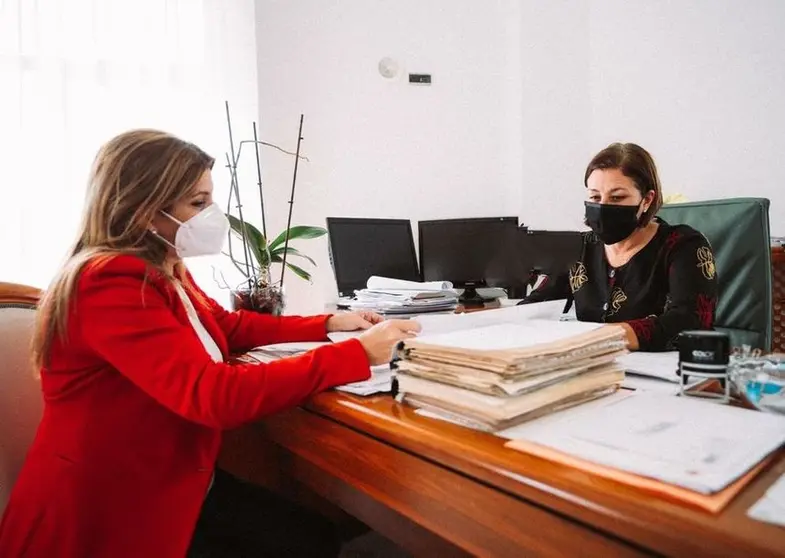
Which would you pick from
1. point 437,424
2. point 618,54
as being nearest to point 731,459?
point 437,424

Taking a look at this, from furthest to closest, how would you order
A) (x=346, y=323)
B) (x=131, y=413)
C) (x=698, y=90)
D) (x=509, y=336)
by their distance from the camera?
1. (x=698, y=90)
2. (x=346, y=323)
3. (x=131, y=413)
4. (x=509, y=336)

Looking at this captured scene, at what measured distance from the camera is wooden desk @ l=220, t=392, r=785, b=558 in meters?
0.44

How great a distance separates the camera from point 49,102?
2.23 metres

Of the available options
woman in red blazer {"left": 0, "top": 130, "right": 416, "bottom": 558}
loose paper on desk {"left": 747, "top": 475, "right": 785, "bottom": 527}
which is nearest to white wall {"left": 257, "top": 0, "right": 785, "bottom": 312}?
woman in red blazer {"left": 0, "top": 130, "right": 416, "bottom": 558}

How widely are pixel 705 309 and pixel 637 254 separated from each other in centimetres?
26

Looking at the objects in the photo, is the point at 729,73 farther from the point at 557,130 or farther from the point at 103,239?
the point at 103,239

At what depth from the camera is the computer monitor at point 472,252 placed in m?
2.46

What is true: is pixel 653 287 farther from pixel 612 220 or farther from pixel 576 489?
pixel 576 489

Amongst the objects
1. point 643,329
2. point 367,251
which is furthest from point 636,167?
point 367,251

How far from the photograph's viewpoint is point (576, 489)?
504 mm

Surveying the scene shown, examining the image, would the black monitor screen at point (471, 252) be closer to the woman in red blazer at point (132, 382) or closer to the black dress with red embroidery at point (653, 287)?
the black dress with red embroidery at point (653, 287)

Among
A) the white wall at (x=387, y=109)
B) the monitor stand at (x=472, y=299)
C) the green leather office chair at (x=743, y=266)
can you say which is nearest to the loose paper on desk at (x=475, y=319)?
the green leather office chair at (x=743, y=266)

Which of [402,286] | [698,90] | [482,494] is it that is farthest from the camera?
[698,90]

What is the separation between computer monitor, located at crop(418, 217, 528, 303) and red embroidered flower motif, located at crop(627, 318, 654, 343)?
1.25m
